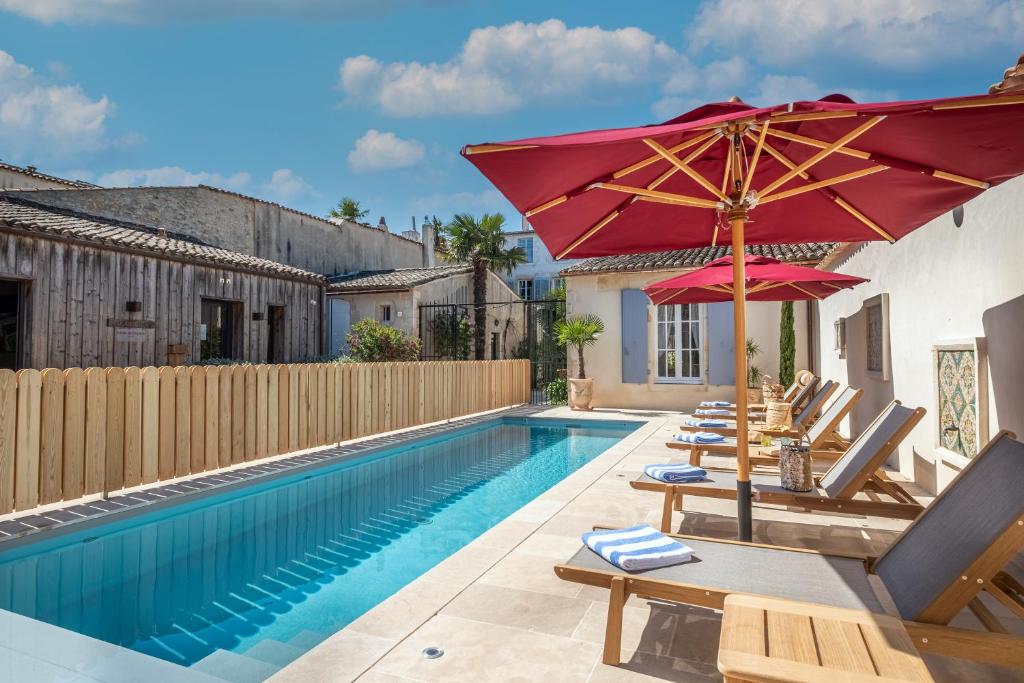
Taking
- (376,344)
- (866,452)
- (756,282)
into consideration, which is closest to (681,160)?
(866,452)

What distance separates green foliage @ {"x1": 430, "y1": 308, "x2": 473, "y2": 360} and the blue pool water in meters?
12.2

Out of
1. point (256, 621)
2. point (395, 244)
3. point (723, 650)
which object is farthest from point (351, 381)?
point (395, 244)

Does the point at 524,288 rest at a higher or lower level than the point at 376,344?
higher

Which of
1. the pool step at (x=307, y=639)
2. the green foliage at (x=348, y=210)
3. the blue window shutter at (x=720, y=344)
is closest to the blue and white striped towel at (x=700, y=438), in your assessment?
the pool step at (x=307, y=639)

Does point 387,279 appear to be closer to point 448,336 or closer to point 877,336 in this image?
point 448,336

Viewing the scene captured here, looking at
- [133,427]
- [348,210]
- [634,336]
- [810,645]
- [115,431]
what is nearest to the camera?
[810,645]

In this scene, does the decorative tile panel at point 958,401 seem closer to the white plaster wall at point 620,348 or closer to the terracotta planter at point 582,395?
the white plaster wall at point 620,348

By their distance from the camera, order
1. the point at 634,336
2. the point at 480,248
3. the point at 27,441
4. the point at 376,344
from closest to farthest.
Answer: the point at 27,441 < the point at 634,336 < the point at 376,344 < the point at 480,248

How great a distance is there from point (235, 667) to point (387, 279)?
17388mm

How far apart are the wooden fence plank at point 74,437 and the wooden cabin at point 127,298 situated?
7202 mm

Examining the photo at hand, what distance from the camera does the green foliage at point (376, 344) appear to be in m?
15.9

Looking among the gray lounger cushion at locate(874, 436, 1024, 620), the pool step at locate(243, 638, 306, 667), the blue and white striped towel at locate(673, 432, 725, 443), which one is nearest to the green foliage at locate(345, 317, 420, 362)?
the blue and white striped towel at locate(673, 432, 725, 443)

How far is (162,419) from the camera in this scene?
6148mm

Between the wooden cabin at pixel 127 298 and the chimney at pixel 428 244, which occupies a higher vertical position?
the chimney at pixel 428 244
